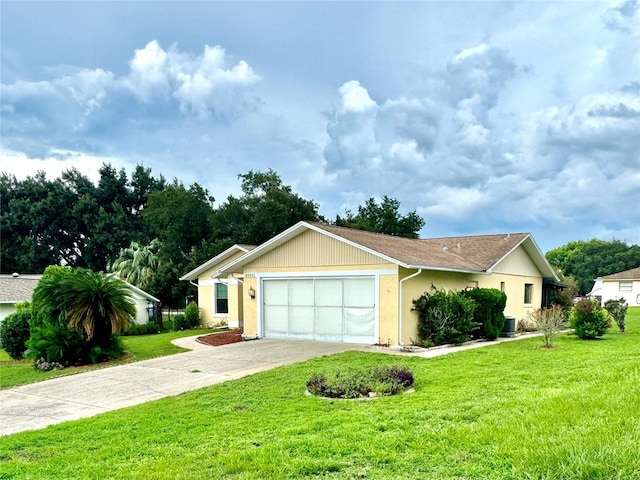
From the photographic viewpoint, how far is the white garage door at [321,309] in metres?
14.7

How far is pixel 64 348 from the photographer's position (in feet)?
43.8

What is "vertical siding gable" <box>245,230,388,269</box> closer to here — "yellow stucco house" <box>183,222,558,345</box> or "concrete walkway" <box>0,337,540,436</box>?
"yellow stucco house" <box>183,222,558,345</box>

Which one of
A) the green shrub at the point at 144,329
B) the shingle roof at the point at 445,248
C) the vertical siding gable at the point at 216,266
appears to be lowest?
the green shrub at the point at 144,329

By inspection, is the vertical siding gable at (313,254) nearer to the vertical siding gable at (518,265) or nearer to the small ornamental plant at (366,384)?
the small ornamental plant at (366,384)

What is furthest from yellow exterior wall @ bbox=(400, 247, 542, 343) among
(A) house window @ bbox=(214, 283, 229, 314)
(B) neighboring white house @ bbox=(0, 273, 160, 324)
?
(A) house window @ bbox=(214, 283, 229, 314)

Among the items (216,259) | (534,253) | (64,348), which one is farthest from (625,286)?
(64,348)

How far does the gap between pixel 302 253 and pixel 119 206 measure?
33369 mm

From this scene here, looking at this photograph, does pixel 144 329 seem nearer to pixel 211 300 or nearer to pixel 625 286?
pixel 211 300

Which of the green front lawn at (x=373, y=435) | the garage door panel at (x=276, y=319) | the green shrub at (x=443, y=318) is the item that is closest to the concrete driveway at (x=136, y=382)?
the green front lawn at (x=373, y=435)

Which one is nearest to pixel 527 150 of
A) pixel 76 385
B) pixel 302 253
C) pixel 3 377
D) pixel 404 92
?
pixel 404 92

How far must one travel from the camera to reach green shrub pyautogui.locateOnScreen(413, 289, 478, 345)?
14203mm

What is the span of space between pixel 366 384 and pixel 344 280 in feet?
25.6

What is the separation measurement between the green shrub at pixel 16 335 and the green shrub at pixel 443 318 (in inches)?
524

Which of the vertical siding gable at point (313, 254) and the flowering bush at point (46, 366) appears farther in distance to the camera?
the vertical siding gable at point (313, 254)
